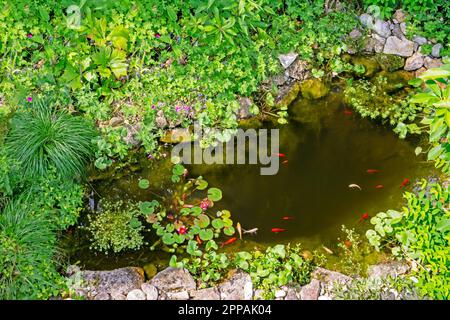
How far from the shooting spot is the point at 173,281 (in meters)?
4.32

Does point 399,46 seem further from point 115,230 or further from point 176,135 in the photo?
point 115,230

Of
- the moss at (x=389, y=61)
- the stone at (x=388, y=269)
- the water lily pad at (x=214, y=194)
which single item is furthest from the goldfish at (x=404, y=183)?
the water lily pad at (x=214, y=194)

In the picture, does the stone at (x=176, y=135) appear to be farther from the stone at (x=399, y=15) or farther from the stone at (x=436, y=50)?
the stone at (x=436, y=50)

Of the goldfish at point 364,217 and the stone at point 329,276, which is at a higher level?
the goldfish at point 364,217

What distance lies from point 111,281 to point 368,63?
142 inches

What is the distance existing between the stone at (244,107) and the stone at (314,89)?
66 cm

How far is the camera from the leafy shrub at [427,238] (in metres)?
4.05

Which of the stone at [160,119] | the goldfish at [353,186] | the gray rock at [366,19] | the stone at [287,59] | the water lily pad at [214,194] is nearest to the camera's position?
the water lily pad at [214,194]

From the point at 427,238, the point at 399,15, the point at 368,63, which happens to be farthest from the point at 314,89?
the point at 427,238
